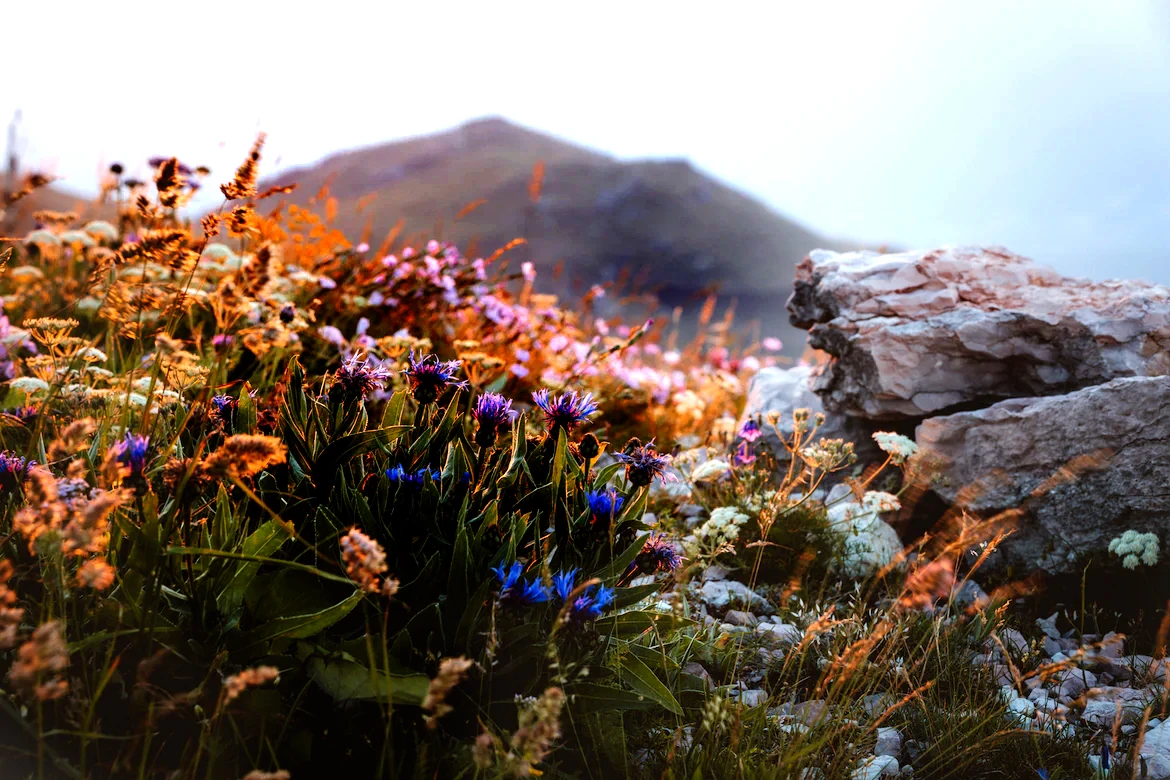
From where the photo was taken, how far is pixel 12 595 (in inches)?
43.8

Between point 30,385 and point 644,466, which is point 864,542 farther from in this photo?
point 30,385

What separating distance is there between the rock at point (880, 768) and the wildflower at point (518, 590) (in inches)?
36.8

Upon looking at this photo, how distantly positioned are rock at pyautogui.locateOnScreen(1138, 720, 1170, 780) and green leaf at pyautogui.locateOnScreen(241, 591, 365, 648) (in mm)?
1967

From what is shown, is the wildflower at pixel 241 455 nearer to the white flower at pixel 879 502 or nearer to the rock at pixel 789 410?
the white flower at pixel 879 502

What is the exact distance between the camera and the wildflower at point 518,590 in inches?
59.0

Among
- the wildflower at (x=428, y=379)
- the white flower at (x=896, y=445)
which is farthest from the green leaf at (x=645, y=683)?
the white flower at (x=896, y=445)

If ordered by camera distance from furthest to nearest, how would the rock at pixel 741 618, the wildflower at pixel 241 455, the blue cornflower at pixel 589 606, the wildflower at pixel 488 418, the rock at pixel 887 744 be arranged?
the rock at pixel 741 618, the rock at pixel 887 744, the wildflower at pixel 488 418, the blue cornflower at pixel 589 606, the wildflower at pixel 241 455

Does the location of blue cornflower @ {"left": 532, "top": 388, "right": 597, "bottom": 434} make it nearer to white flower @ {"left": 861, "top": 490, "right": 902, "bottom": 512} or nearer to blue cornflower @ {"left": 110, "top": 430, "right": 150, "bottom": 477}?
blue cornflower @ {"left": 110, "top": 430, "right": 150, "bottom": 477}

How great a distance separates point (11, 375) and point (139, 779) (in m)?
2.68

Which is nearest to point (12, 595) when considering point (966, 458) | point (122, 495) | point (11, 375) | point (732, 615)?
point (122, 495)

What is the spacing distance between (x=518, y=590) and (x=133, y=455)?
78 cm

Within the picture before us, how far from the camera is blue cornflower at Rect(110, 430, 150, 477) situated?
1.37 meters

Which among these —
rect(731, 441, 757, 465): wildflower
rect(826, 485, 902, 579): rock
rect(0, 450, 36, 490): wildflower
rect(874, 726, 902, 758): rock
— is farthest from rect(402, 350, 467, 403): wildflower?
rect(731, 441, 757, 465): wildflower

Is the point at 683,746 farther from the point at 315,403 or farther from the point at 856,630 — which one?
the point at 315,403
